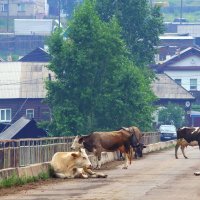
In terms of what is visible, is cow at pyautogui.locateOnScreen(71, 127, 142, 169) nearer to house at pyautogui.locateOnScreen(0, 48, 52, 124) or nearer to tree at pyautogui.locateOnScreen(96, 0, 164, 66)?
tree at pyautogui.locateOnScreen(96, 0, 164, 66)

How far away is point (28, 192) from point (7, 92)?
76054 millimetres

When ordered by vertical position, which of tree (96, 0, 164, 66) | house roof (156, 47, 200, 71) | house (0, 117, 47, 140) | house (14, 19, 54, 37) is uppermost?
house (14, 19, 54, 37)

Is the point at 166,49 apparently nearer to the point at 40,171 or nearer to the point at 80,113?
the point at 80,113

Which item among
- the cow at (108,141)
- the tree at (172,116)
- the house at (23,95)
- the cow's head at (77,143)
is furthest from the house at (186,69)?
the cow's head at (77,143)

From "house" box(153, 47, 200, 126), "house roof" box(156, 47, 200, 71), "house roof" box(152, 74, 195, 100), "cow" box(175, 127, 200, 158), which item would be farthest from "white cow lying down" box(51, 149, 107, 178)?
"house roof" box(156, 47, 200, 71)

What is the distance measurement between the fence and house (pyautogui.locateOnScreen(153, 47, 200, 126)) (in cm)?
9245

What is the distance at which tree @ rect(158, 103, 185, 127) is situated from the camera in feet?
346

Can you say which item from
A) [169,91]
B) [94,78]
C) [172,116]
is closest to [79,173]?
[94,78]

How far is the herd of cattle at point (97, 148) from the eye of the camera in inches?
1262

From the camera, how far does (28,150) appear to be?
33.2m

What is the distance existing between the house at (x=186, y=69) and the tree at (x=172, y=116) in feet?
85.1

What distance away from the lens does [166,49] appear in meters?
157

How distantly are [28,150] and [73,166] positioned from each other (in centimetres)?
170

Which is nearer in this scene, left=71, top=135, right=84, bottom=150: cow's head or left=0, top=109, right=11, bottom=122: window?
left=71, top=135, right=84, bottom=150: cow's head
